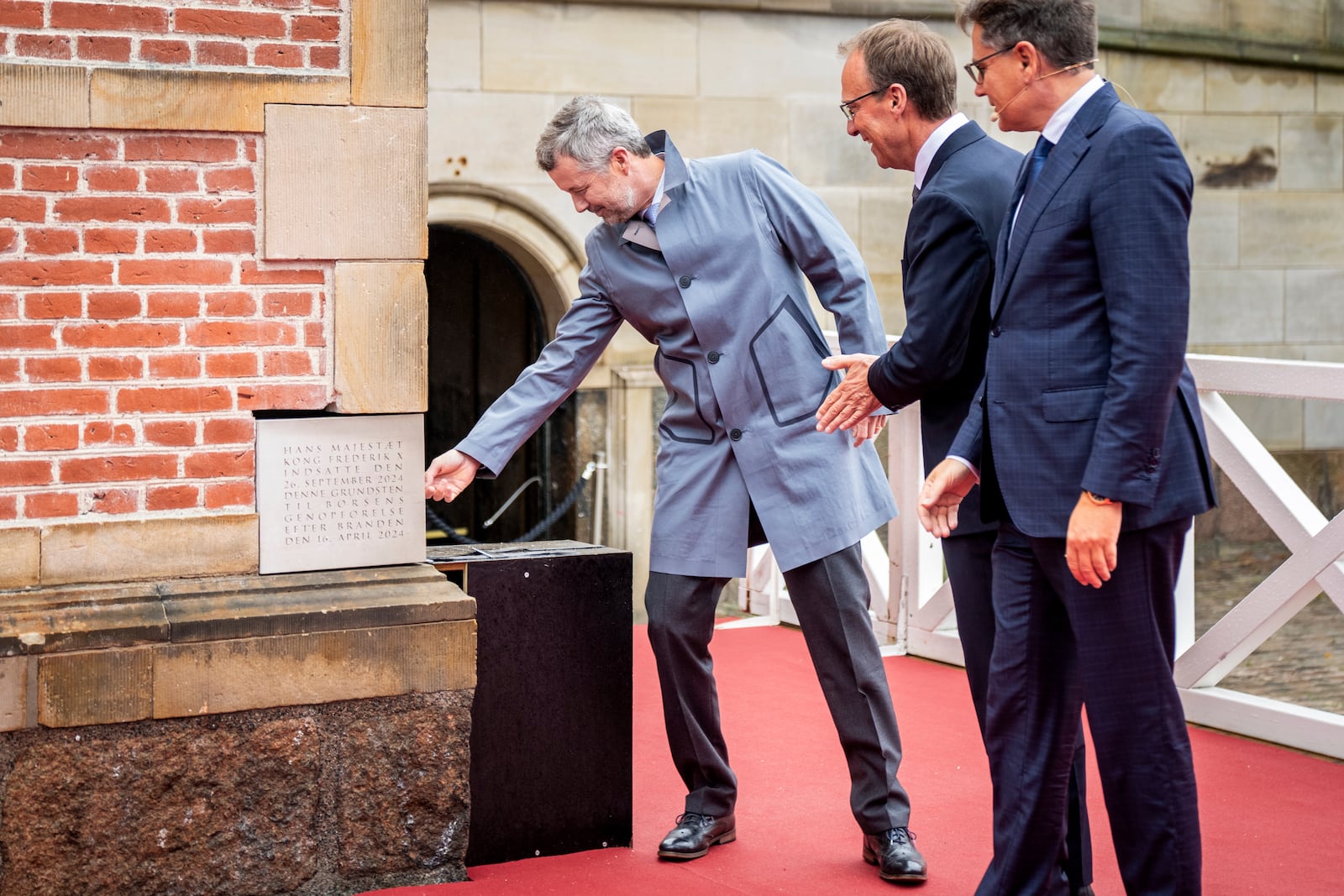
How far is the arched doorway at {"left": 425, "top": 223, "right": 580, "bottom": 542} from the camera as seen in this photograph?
922 centimetres

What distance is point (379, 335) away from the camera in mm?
3684

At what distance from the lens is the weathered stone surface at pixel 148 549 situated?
3.46 metres

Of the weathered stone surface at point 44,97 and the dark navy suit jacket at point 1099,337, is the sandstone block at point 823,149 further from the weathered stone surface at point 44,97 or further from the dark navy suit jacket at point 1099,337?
the dark navy suit jacket at point 1099,337

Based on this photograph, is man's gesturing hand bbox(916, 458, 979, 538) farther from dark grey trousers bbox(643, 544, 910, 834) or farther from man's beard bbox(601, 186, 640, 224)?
man's beard bbox(601, 186, 640, 224)

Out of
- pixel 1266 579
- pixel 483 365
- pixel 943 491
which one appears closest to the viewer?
pixel 943 491

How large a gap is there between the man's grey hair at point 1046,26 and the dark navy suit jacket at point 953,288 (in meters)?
0.45

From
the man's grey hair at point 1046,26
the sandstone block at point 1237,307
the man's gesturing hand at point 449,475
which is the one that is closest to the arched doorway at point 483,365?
the sandstone block at point 1237,307

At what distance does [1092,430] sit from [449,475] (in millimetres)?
1723

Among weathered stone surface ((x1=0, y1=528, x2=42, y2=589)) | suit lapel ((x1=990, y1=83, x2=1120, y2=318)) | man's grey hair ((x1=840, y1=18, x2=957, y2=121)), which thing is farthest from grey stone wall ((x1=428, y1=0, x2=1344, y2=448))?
suit lapel ((x1=990, y1=83, x2=1120, y2=318))

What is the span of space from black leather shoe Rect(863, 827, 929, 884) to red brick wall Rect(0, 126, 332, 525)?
5.50 ft

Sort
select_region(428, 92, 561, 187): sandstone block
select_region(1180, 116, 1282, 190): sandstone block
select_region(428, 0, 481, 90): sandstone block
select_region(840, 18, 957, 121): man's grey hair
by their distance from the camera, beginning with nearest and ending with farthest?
select_region(840, 18, 957, 121): man's grey hair < select_region(428, 0, 481, 90): sandstone block < select_region(428, 92, 561, 187): sandstone block < select_region(1180, 116, 1282, 190): sandstone block

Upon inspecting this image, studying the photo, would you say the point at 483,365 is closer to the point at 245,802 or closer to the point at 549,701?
the point at 549,701

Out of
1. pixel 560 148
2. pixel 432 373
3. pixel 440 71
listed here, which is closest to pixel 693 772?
pixel 560 148

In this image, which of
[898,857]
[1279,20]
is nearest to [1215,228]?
[1279,20]
